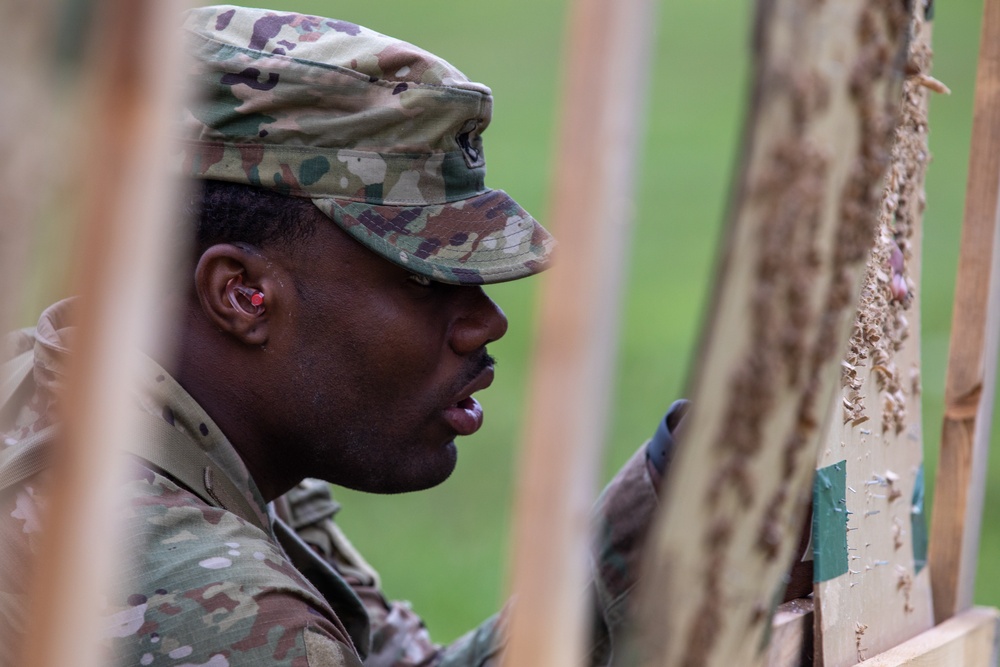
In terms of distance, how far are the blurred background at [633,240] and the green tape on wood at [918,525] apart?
47cm

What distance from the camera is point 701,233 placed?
8.84 meters

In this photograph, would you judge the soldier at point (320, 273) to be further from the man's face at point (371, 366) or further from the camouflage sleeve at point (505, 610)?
the camouflage sleeve at point (505, 610)

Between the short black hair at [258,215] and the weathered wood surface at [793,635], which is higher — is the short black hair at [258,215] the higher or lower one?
the higher one

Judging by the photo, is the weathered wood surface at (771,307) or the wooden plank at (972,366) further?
the wooden plank at (972,366)

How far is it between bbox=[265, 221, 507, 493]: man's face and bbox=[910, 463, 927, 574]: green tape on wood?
2.11 feet

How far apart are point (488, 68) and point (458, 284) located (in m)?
9.34

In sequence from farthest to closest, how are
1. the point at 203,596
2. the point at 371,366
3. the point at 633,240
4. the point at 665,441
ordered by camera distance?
the point at 633,240, the point at 665,441, the point at 371,366, the point at 203,596

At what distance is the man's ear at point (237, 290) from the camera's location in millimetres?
1629

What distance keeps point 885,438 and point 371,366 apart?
2.31 ft

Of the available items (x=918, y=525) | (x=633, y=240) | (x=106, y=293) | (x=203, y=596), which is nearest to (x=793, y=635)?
(x=918, y=525)

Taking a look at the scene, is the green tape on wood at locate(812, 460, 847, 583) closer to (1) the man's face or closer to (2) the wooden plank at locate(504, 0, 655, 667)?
(1) the man's face

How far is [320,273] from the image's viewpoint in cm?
165

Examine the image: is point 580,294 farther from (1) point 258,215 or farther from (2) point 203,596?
(1) point 258,215

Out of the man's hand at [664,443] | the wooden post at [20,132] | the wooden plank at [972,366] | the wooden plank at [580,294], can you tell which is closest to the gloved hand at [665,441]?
the man's hand at [664,443]
